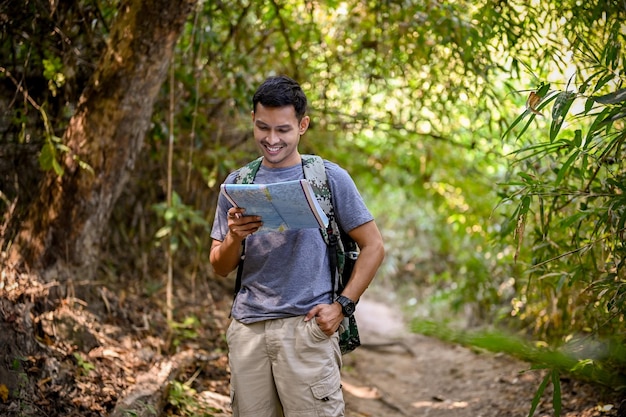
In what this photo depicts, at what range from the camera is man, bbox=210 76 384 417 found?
2.55 m

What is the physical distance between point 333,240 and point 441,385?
3392 mm

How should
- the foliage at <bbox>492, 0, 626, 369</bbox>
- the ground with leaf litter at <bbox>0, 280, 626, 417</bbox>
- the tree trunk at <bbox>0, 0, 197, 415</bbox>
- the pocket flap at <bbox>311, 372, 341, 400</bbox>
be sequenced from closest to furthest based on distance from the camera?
the pocket flap at <bbox>311, 372, 341, 400</bbox> < the foliage at <bbox>492, 0, 626, 369</bbox> < the ground with leaf litter at <bbox>0, 280, 626, 417</bbox> < the tree trunk at <bbox>0, 0, 197, 415</bbox>

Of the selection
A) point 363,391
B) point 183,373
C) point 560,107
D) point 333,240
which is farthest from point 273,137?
point 363,391

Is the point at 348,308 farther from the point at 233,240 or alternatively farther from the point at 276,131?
the point at 276,131

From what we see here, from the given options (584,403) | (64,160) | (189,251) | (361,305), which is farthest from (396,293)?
(64,160)

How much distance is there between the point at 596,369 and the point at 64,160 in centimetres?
319

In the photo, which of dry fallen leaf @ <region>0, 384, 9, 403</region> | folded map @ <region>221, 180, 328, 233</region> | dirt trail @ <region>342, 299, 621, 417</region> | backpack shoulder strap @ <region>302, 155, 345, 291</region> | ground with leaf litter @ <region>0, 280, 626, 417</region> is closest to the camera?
folded map @ <region>221, 180, 328, 233</region>

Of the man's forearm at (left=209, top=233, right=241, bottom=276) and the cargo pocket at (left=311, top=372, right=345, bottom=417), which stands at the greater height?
the man's forearm at (left=209, top=233, right=241, bottom=276)

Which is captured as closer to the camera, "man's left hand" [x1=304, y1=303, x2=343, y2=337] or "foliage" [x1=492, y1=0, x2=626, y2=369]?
"man's left hand" [x1=304, y1=303, x2=343, y2=337]

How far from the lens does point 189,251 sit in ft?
21.3

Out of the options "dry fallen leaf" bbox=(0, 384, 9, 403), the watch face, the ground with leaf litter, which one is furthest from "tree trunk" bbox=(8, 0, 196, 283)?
the watch face

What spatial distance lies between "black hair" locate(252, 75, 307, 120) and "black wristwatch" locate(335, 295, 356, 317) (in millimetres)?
714

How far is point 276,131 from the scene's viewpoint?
260 centimetres

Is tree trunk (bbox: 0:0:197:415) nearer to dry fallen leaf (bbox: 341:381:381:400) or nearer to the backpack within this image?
the backpack
